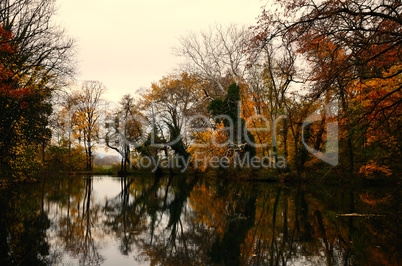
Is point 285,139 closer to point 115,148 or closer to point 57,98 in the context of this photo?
point 57,98

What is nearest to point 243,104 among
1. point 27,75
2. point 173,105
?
point 173,105

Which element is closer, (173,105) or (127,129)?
(173,105)

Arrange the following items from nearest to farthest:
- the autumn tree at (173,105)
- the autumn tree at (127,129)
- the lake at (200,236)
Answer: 1. the lake at (200,236)
2. the autumn tree at (173,105)
3. the autumn tree at (127,129)

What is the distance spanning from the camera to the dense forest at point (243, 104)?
7098mm

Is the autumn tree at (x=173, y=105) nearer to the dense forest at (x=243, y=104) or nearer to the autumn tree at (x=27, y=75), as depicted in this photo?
the dense forest at (x=243, y=104)

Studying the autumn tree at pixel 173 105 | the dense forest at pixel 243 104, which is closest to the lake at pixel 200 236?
the dense forest at pixel 243 104

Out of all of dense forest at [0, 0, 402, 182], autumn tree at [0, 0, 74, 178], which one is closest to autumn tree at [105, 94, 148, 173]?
dense forest at [0, 0, 402, 182]

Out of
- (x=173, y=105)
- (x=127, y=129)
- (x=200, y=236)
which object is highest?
(x=173, y=105)

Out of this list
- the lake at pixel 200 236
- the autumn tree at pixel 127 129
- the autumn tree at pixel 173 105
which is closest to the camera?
the lake at pixel 200 236

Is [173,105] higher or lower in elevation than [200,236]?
higher

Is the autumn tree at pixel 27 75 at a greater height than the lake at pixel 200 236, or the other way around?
the autumn tree at pixel 27 75

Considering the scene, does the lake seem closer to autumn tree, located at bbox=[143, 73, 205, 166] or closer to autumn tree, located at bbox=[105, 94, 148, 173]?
autumn tree, located at bbox=[143, 73, 205, 166]

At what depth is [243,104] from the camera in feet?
77.4

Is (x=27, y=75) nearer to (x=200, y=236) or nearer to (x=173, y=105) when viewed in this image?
(x=200, y=236)
